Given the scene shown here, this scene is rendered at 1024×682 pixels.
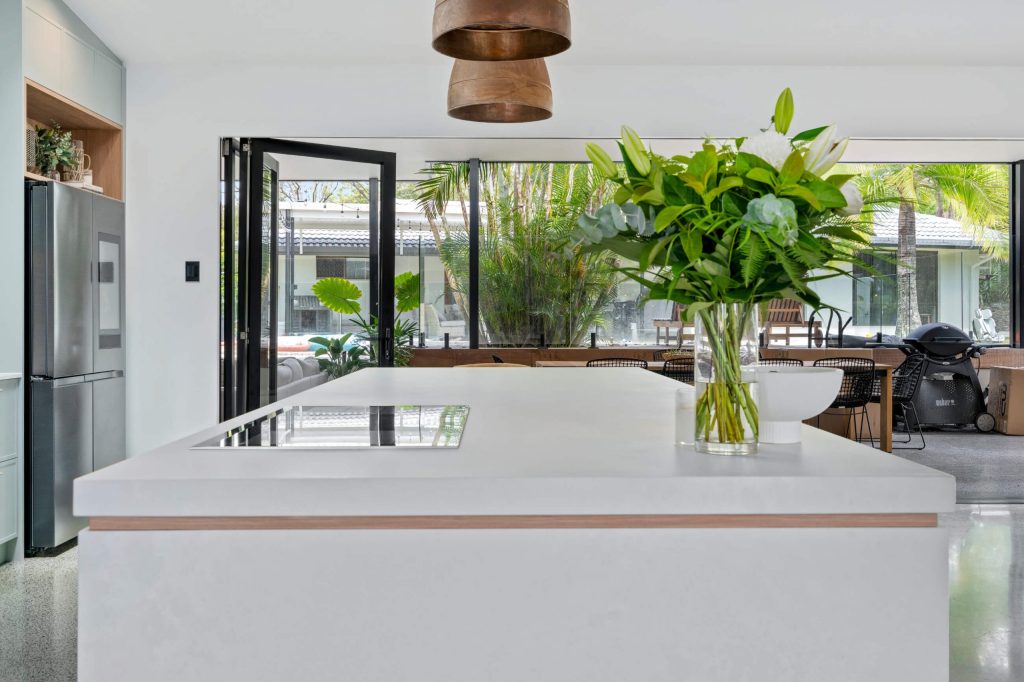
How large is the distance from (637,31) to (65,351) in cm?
382

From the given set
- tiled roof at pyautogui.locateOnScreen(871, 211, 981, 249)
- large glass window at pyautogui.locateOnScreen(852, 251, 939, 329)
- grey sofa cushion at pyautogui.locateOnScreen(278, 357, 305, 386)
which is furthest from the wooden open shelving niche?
tiled roof at pyautogui.locateOnScreen(871, 211, 981, 249)

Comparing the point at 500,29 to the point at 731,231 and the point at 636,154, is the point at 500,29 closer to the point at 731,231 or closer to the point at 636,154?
the point at 636,154

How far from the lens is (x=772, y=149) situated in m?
1.47

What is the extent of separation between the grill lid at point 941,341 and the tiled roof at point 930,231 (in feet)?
6.17

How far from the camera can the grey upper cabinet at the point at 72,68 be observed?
4.70 metres

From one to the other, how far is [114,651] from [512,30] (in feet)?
6.46

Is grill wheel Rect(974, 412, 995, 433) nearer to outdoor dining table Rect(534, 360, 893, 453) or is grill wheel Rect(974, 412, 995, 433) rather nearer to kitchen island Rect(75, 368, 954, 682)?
outdoor dining table Rect(534, 360, 893, 453)

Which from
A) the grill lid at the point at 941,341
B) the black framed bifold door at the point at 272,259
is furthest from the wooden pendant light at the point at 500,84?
the grill lid at the point at 941,341

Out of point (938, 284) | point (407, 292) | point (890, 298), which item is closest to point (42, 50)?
point (407, 292)

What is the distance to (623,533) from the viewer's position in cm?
141

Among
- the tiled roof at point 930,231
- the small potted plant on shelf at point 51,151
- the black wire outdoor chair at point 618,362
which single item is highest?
the tiled roof at point 930,231

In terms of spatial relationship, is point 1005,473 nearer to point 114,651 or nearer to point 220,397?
point 220,397

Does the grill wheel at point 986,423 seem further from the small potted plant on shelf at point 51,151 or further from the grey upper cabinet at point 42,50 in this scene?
the grey upper cabinet at point 42,50

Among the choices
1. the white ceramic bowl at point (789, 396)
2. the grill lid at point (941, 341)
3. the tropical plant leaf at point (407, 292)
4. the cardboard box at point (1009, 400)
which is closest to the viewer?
the white ceramic bowl at point (789, 396)
